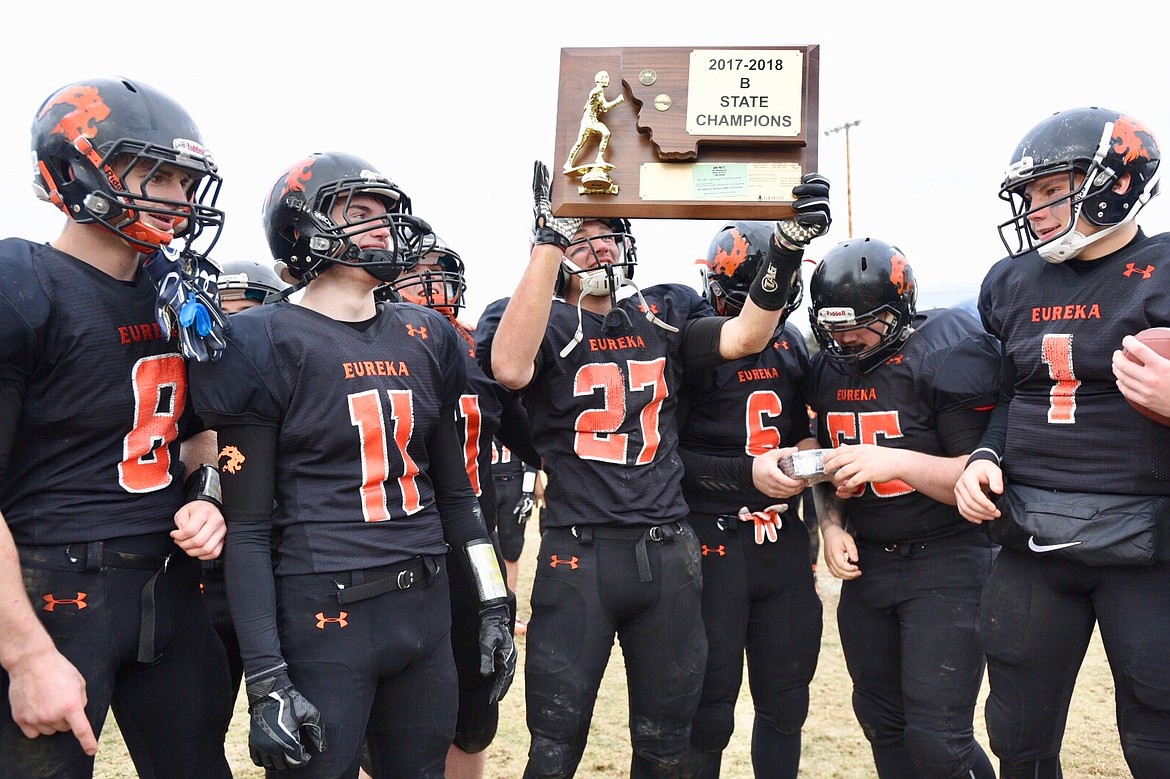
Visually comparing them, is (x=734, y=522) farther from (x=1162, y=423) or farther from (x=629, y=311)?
(x=1162, y=423)

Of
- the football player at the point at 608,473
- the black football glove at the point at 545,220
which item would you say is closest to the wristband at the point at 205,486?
the football player at the point at 608,473

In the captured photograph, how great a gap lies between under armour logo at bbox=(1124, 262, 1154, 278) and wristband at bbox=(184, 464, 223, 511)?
281cm

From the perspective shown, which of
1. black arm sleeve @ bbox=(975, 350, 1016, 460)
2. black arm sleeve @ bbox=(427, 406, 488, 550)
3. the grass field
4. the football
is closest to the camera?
the football

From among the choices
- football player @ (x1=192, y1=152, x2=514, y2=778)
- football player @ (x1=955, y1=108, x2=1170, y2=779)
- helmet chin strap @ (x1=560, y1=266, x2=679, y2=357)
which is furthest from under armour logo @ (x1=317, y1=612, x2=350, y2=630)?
football player @ (x1=955, y1=108, x2=1170, y2=779)

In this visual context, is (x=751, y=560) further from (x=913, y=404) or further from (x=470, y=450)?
(x=470, y=450)

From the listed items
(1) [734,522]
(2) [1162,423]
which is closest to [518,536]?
(1) [734,522]

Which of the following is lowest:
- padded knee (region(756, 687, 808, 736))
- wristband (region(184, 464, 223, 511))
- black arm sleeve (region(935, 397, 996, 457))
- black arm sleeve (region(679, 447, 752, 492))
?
padded knee (region(756, 687, 808, 736))

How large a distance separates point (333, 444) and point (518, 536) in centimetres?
454

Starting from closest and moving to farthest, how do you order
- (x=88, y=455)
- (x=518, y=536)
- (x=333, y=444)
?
(x=88, y=455)
(x=333, y=444)
(x=518, y=536)

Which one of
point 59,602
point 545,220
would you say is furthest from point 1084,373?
point 59,602

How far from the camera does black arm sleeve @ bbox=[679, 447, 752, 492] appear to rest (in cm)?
379

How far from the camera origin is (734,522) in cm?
387

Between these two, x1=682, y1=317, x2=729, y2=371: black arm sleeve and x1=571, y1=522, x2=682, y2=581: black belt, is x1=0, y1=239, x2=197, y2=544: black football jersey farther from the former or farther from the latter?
x1=682, y1=317, x2=729, y2=371: black arm sleeve

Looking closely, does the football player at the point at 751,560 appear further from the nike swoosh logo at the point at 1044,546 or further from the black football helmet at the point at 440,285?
the black football helmet at the point at 440,285
